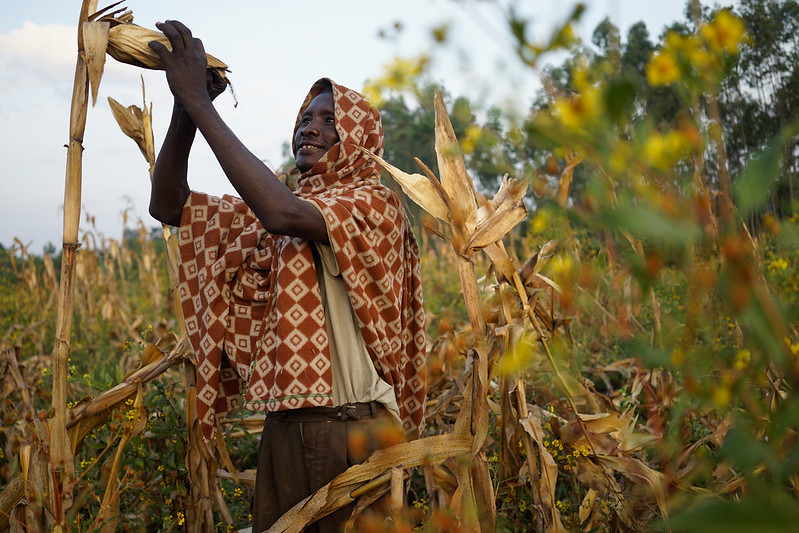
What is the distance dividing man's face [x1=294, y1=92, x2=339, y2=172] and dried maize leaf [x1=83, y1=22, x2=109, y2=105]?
572mm

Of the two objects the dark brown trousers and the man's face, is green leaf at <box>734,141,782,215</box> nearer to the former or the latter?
the dark brown trousers

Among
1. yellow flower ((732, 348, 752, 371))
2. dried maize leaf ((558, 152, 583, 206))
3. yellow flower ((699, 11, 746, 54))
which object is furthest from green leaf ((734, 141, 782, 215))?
dried maize leaf ((558, 152, 583, 206))

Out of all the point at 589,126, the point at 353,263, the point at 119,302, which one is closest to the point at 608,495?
the point at 353,263

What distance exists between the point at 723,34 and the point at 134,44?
4.47 ft

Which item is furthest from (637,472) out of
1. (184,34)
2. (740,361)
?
(184,34)

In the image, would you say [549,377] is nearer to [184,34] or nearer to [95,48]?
[184,34]

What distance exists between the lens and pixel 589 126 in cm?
56

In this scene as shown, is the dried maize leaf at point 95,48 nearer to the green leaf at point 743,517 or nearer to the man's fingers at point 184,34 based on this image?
the man's fingers at point 184,34

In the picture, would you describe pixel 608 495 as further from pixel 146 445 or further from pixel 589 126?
pixel 589 126

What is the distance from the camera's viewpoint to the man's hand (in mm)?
1547

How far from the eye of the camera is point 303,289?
1662 mm

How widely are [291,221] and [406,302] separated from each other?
0.54 m

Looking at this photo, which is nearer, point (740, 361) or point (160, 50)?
point (740, 361)

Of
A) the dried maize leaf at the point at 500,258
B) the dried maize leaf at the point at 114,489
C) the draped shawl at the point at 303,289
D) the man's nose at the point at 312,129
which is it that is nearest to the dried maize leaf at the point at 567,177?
the dried maize leaf at the point at 500,258
